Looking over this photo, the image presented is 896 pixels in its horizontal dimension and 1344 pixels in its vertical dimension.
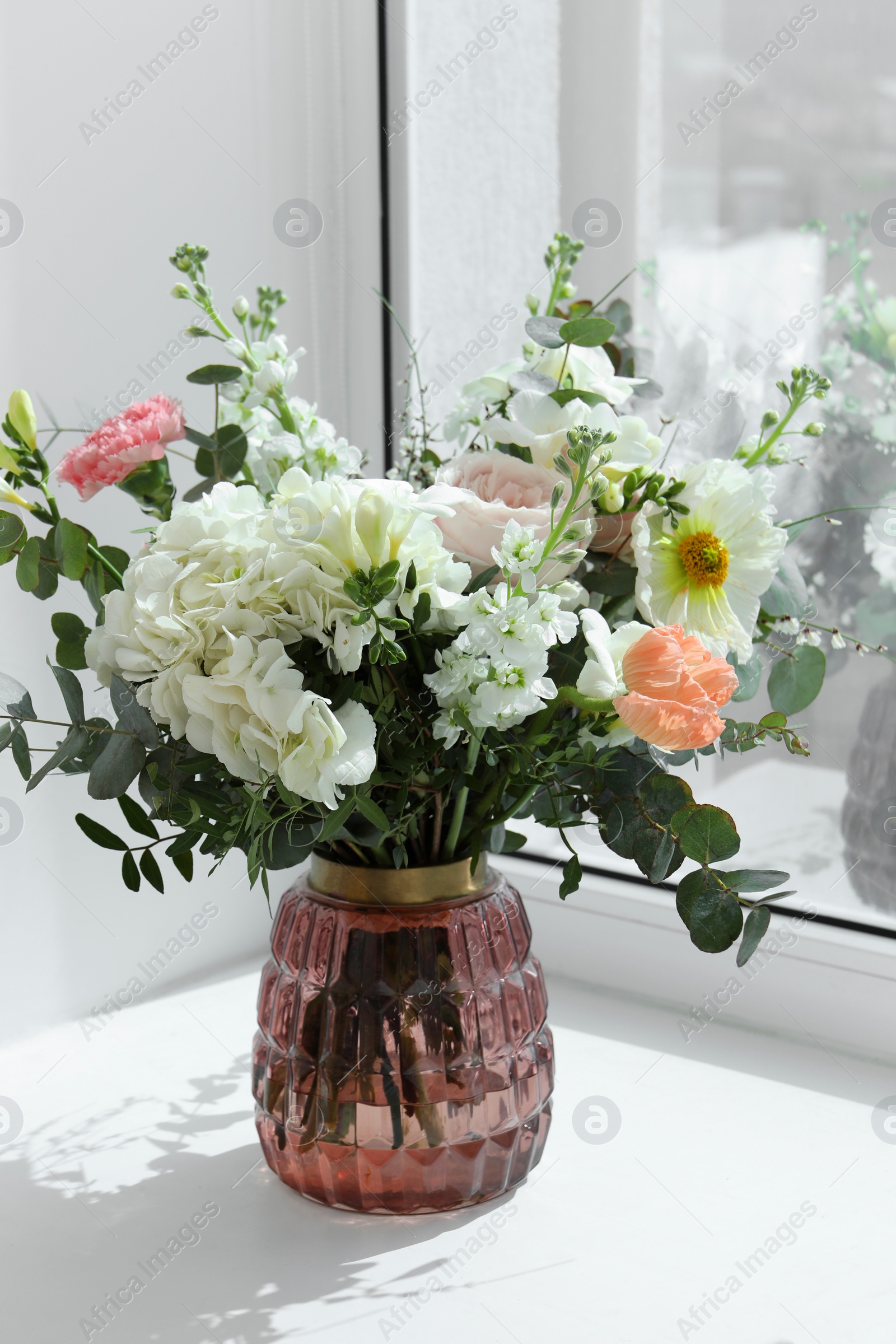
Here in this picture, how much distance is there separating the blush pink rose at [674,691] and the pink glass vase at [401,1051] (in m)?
0.21

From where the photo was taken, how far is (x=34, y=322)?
37.4 inches

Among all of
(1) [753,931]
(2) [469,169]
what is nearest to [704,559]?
(1) [753,931]

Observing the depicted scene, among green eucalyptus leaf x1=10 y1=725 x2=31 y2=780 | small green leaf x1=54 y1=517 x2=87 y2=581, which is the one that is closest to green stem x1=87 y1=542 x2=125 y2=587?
small green leaf x1=54 y1=517 x2=87 y2=581

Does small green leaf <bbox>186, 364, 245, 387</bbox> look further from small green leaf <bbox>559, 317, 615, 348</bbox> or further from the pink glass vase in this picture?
the pink glass vase

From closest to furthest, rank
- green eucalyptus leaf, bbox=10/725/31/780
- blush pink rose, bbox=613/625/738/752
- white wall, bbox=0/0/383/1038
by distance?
1. blush pink rose, bbox=613/625/738/752
2. green eucalyptus leaf, bbox=10/725/31/780
3. white wall, bbox=0/0/383/1038

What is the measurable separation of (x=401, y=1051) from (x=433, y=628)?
27 cm

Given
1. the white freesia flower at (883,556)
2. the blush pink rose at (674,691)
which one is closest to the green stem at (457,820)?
the blush pink rose at (674,691)

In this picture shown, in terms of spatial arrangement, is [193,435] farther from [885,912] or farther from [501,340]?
[885,912]

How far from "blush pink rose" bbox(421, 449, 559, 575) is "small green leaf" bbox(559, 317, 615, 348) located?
87mm

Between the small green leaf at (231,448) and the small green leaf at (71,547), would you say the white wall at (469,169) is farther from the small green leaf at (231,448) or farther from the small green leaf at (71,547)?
the small green leaf at (71,547)

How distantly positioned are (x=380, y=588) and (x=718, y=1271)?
0.46 meters

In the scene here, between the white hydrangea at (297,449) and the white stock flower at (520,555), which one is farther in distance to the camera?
the white hydrangea at (297,449)

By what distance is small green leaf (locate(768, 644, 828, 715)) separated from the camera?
2.62 ft

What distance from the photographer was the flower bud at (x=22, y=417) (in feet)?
2.33
